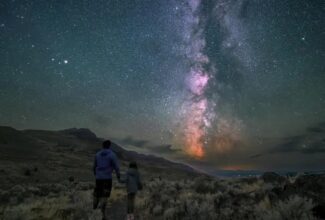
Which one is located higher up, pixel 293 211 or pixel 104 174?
pixel 104 174

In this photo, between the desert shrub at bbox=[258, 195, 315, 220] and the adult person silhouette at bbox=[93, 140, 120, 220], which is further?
the adult person silhouette at bbox=[93, 140, 120, 220]

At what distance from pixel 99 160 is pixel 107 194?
114 cm

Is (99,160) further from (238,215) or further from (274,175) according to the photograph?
(274,175)

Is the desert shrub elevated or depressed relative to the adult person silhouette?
depressed

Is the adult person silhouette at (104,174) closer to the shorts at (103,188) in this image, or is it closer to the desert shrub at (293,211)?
the shorts at (103,188)

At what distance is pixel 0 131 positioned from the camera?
9362 centimetres

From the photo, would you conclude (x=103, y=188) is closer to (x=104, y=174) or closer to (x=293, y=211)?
(x=104, y=174)

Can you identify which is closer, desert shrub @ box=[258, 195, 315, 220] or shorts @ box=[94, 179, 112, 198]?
desert shrub @ box=[258, 195, 315, 220]

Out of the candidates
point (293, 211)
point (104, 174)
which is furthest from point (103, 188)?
point (293, 211)

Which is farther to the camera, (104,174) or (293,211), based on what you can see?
(104,174)

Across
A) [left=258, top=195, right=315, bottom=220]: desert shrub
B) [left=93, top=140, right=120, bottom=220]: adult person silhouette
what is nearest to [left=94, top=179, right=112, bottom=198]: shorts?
[left=93, top=140, right=120, bottom=220]: adult person silhouette

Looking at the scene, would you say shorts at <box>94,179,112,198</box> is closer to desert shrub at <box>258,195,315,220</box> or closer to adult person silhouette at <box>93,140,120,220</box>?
adult person silhouette at <box>93,140,120,220</box>

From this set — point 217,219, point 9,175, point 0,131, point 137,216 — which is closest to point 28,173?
point 9,175

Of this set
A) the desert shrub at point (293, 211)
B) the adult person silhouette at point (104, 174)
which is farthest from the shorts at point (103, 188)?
the desert shrub at point (293, 211)
